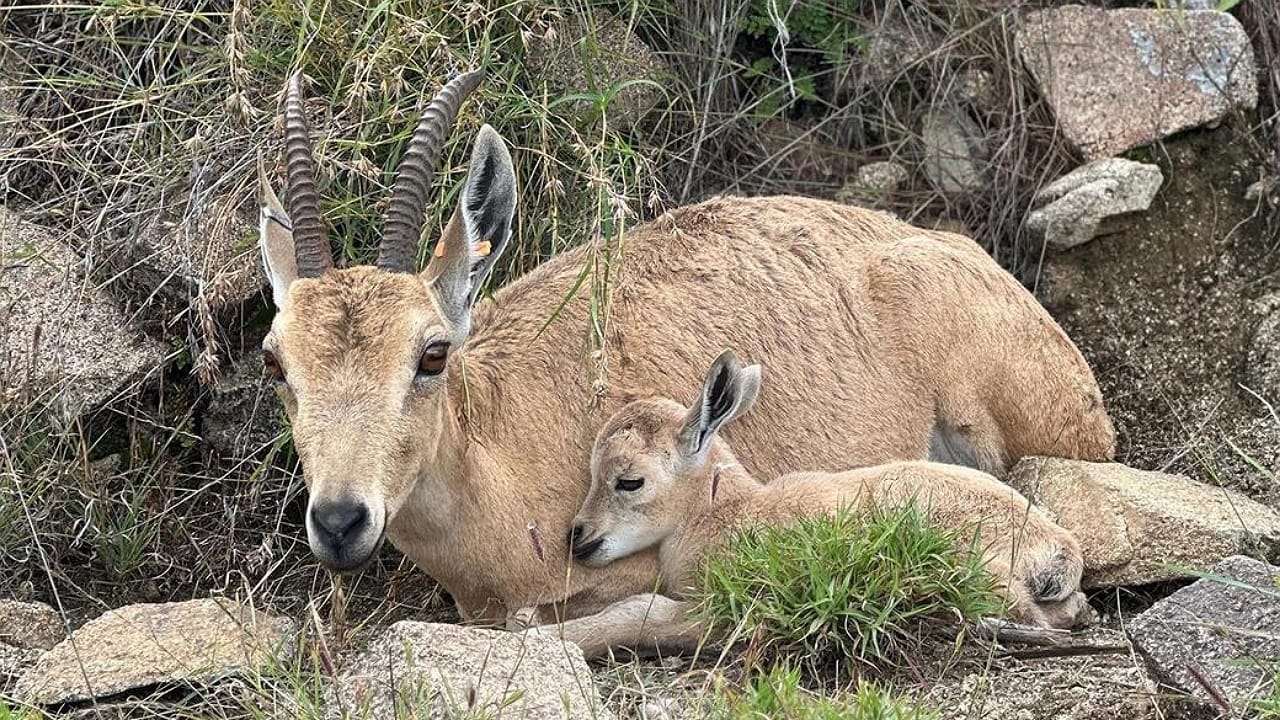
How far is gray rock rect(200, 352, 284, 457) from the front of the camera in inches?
302

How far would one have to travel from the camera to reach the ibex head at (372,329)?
538cm

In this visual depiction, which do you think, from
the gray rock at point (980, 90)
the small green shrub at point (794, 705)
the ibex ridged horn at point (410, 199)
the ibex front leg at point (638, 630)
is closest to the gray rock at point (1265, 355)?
the gray rock at point (980, 90)

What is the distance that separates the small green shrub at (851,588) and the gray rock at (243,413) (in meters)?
2.57

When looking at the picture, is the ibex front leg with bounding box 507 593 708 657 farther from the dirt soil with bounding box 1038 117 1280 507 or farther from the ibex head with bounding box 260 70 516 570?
the dirt soil with bounding box 1038 117 1280 507

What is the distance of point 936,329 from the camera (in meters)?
7.57

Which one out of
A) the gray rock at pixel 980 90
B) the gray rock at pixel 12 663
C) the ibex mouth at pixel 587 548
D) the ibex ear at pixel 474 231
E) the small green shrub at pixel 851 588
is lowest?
the gray rock at pixel 12 663

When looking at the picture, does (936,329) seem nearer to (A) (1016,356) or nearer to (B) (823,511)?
(A) (1016,356)

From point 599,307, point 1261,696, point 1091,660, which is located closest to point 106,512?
point 599,307

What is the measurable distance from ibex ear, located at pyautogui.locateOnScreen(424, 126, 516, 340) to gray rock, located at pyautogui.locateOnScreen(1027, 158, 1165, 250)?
350cm

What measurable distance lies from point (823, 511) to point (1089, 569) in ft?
3.89

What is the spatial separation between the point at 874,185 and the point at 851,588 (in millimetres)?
3917

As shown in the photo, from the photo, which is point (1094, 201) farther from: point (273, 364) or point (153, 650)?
point (153, 650)

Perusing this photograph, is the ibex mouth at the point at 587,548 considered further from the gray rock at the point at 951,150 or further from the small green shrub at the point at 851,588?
the gray rock at the point at 951,150

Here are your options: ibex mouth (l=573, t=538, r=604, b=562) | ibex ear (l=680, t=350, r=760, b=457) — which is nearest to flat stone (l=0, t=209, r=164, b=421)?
ibex mouth (l=573, t=538, r=604, b=562)
